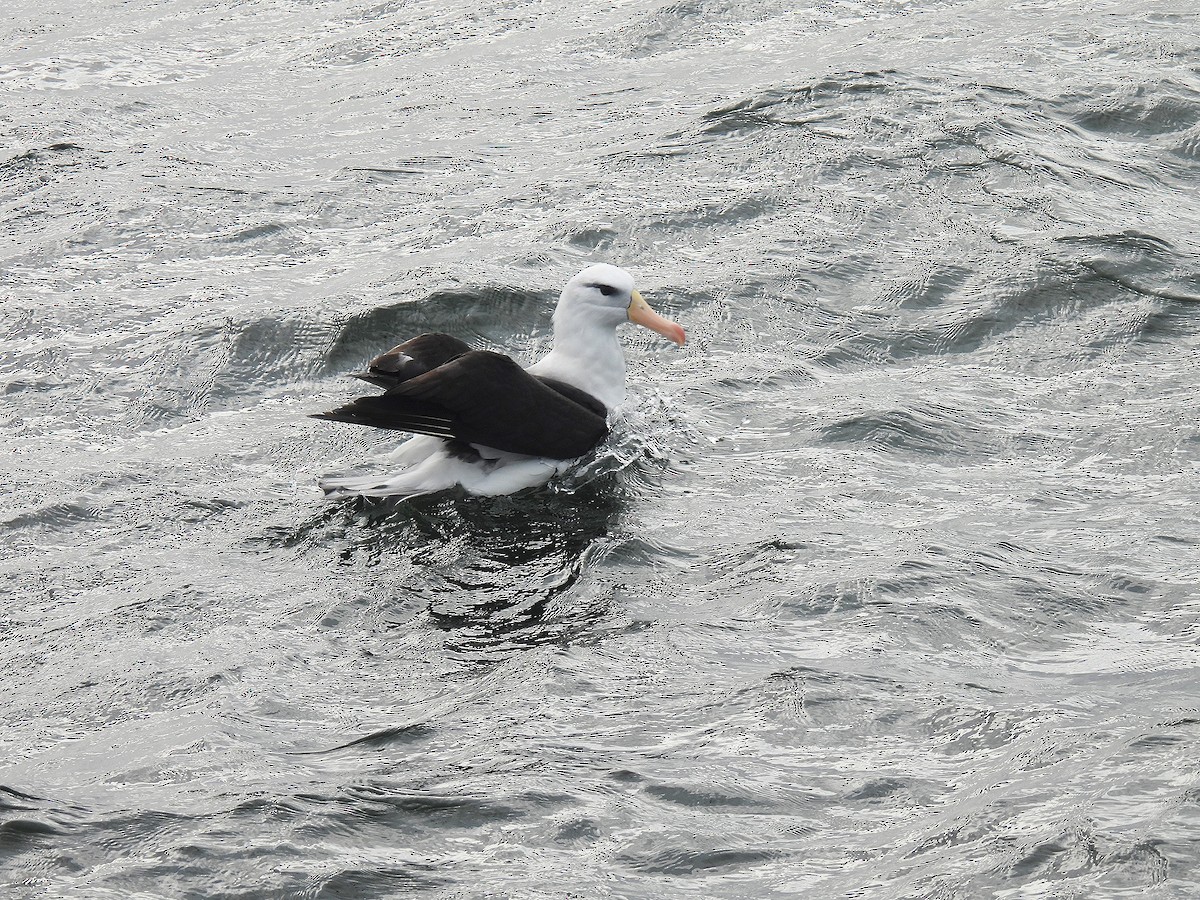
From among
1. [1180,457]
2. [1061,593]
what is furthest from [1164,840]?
[1180,457]

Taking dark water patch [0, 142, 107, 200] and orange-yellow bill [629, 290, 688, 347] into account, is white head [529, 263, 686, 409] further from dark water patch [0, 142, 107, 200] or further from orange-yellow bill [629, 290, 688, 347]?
dark water patch [0, 142, 107, 200]

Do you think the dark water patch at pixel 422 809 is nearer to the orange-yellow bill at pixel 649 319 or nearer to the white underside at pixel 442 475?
the white underside at pixel 442 475

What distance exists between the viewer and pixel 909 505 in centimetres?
715

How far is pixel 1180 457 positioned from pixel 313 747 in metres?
4.29

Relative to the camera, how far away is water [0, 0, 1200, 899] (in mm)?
4941

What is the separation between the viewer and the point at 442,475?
24.1 feet

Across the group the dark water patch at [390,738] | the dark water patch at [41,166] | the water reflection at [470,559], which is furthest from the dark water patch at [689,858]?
the dark water patch at [41,166]

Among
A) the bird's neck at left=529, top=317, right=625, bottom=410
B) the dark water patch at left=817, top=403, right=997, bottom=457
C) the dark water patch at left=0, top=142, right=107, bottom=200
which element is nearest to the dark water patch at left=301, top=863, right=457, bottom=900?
the bird's neck at left=529, top=317, right=625, bottom=410

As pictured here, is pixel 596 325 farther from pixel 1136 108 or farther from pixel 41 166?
pixel 1136 108

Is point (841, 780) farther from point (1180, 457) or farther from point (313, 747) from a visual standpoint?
point (1180, 457)

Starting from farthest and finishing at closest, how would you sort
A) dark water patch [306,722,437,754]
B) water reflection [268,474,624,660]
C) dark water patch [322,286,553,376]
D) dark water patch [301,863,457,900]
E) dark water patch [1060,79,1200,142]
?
dark water patch [1060,79,1200,142]
dark water patch [322,286,553,376]
water reflection [268,474,624,660]
dark water patch [306,722,437,754]
dark water patch [301,863,457,900]

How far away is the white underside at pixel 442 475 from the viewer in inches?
283

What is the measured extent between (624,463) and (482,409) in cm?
84

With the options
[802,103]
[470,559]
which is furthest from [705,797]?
[802,103]
